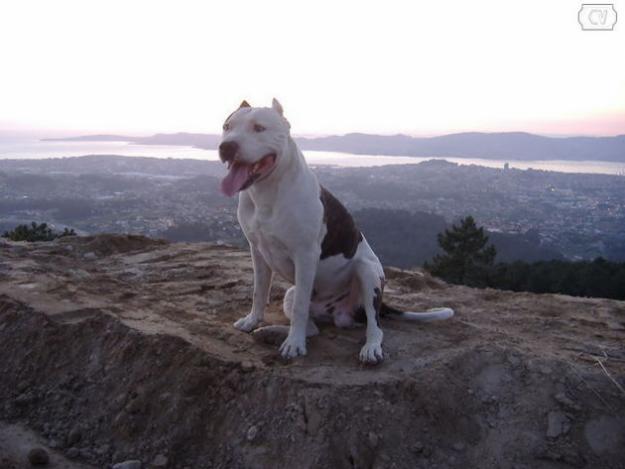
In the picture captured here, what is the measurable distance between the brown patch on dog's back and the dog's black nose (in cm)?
93

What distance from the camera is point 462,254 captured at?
16.8 m

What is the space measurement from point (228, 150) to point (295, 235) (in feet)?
2.65

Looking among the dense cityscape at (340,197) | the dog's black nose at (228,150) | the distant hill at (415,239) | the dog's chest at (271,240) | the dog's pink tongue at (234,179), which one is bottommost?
the distant hill at (415,239)

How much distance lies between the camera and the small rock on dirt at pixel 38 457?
302cm

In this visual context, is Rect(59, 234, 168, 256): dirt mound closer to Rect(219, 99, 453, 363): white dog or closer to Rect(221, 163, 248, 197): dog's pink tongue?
Rect(219, 99, 453, 363): white dog

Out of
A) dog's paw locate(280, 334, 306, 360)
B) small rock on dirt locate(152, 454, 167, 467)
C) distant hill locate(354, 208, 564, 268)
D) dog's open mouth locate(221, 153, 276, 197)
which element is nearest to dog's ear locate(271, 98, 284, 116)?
dog's open mouth locate(221, 153, 276, 197)

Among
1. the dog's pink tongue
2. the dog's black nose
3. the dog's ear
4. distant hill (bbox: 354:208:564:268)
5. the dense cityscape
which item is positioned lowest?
distant hill (bbox: 354:208:564:268)

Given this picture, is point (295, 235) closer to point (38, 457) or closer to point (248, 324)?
point (248, 324)

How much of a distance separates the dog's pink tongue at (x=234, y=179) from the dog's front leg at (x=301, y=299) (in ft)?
2.36

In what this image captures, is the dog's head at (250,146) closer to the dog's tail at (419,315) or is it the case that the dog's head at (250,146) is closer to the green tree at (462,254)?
the dog's tail at (419,315)

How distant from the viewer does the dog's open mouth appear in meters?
3.32

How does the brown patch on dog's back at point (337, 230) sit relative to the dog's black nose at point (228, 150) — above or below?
below

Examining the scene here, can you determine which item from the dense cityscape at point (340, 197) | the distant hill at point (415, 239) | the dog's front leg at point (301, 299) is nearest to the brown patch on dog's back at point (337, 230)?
the dog's front leg at point (301, 299)

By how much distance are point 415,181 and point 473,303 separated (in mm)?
38123
